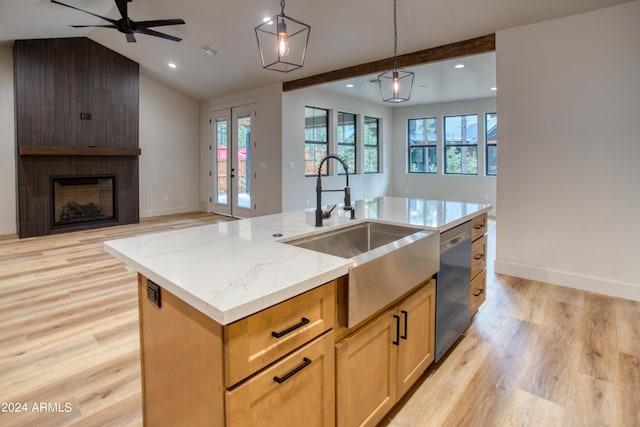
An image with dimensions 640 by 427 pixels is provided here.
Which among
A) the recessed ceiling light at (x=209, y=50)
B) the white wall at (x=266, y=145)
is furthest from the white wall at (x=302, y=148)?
the recessed ceiling light at (x=209, y=50)

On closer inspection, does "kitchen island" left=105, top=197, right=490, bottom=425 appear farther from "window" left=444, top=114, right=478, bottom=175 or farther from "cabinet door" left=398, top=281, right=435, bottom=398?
"window" left=444, top=114, right=478, bottom=175

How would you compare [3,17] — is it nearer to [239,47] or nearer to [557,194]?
[239,47]

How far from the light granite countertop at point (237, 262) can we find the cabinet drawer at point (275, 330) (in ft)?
0.13

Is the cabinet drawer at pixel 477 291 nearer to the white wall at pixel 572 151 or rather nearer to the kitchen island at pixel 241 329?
the kitchen island at pixel 241 329

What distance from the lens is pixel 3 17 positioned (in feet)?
15.0

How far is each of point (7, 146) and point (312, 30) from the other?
5.34 meters

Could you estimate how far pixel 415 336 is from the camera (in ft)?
5.97

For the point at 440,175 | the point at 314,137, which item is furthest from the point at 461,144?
A: the point at 314,137

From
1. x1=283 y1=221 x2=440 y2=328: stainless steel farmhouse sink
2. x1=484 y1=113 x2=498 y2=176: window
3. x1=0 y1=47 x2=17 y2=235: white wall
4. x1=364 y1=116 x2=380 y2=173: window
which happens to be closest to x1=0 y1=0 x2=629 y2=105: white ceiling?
x1=0 y1=47 x2=17 y2=235: white wall

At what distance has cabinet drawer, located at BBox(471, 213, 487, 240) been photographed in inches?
99.9

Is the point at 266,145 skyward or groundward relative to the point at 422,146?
groundward

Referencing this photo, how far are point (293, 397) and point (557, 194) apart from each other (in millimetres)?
3584

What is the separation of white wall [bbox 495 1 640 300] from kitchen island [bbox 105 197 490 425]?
277cm

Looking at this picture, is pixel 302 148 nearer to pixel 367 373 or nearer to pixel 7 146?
pixel 7 146
